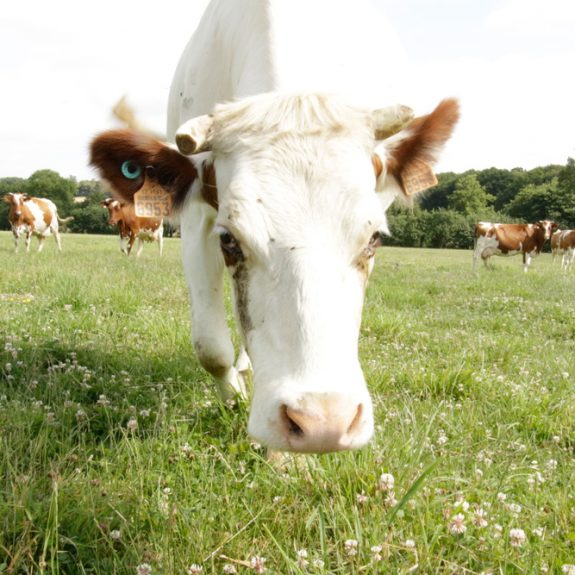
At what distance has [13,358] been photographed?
4328 millimetres

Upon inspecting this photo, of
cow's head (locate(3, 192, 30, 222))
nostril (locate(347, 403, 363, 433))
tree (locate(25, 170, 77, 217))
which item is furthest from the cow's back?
tree (locate(25, 170, 77, 217))

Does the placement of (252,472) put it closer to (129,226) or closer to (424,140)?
(424,140)

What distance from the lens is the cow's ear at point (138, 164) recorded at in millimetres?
3023

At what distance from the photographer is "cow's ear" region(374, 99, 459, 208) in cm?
315

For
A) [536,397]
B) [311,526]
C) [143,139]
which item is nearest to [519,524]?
Answer: [311,526]

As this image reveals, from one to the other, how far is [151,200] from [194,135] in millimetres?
635

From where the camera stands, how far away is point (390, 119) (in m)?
2.84

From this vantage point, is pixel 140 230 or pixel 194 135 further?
pixel 140 230

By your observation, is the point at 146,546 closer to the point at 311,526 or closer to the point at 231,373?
the point at 311,526

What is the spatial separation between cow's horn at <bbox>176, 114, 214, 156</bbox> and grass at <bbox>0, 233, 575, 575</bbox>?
1.46 metres

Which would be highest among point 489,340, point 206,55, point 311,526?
point 206,55

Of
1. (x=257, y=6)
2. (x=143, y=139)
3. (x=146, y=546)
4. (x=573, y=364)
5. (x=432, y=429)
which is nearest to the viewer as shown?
(x=146, y=546)

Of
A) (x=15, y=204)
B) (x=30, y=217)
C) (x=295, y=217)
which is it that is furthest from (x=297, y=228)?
(x=15, y=204)

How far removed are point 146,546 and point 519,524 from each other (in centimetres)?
147
